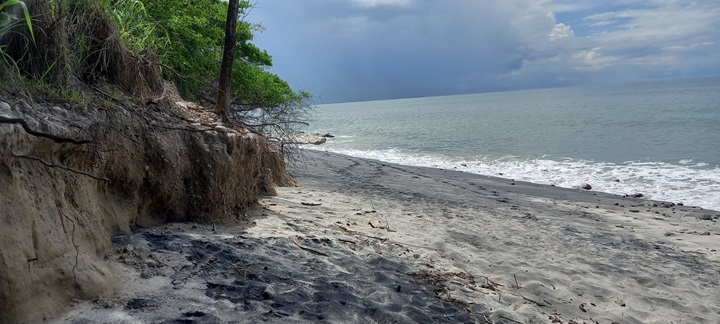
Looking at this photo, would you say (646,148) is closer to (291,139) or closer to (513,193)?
(513,193)

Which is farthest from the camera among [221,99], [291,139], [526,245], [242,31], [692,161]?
[692,161]

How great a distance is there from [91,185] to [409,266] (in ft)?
10.8

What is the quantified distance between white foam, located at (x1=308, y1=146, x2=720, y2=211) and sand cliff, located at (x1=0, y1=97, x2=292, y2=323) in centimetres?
1212

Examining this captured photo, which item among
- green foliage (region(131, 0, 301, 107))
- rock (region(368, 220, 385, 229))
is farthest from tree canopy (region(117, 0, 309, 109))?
rock (region(368, 220, 385, 229))

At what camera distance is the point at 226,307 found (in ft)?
11.8

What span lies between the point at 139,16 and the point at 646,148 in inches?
890

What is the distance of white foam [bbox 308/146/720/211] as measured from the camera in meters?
13.5

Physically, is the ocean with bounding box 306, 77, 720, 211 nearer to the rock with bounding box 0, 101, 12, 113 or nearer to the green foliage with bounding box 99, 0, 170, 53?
the green foliage with bounding box 99, 0, 170, 53

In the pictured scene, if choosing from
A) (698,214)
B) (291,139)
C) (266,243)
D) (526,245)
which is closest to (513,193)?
(698,214)

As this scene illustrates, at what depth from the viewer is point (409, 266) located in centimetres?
554

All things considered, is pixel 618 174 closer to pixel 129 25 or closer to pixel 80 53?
pixel 129 25

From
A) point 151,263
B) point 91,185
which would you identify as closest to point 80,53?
point 91,185

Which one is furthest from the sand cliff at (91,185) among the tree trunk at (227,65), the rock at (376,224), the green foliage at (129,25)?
the rock at (376,224)

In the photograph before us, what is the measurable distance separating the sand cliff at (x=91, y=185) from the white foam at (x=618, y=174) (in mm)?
12122
